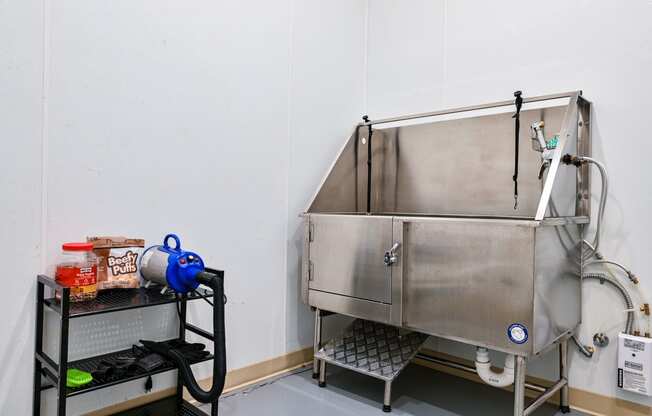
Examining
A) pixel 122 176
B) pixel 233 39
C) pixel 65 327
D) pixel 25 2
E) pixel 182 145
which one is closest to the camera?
pixel 65 327

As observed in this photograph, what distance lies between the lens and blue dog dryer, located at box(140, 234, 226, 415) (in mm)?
1505

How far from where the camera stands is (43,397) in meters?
1.61

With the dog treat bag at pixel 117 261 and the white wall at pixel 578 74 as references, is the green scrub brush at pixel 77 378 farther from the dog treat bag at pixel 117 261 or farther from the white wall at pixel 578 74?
the white wall at pixel 578 74

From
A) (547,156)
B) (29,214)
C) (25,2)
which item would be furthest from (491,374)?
(25,2)

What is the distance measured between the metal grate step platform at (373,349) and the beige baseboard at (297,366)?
31cm

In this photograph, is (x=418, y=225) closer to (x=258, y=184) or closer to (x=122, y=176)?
(x=258, y=184)

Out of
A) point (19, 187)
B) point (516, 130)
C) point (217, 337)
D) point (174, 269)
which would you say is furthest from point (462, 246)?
point (19, 187)

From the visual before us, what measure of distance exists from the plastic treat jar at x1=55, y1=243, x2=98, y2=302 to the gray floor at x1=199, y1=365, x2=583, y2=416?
0.87 metres

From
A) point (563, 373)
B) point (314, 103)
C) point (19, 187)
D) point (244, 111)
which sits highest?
point (314, 103)

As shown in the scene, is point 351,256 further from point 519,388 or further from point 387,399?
point 519,388

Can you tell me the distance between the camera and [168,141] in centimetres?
196

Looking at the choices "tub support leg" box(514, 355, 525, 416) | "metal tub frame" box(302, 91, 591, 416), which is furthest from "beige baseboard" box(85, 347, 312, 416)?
"tub support leg" box(514, 355, 525, 416)

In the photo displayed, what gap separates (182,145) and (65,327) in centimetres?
96

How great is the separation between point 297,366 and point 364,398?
1.75ft
